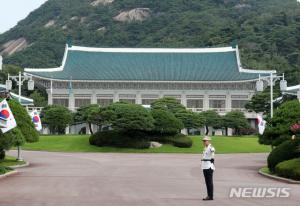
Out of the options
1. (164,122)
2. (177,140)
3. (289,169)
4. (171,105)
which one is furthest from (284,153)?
(171,105)

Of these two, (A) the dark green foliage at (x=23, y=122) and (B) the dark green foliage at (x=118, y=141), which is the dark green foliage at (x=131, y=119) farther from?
(A) the dark green foliage at (x=23, y=122)

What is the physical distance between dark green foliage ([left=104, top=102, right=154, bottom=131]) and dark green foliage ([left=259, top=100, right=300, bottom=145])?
18905mm

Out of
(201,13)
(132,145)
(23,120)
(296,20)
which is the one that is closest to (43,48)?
(201,13)

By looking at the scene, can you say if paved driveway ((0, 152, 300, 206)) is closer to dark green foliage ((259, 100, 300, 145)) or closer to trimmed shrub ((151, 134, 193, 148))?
dark green foliage ((259, 100, 300, 145))

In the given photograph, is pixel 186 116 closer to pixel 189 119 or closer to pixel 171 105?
pixel 189 119

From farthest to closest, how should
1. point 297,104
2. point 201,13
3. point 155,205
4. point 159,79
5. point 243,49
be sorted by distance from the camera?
point 201,13 → point 243,49 → point 159,79 → point 297,104 → point 155,205

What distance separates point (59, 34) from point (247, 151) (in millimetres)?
96086

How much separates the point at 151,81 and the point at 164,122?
26.8m

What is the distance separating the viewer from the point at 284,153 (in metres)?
25.2

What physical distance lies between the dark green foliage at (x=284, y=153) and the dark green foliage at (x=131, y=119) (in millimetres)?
25674

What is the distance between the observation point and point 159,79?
80.5m

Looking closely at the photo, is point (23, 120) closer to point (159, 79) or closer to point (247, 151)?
point (247, 151)

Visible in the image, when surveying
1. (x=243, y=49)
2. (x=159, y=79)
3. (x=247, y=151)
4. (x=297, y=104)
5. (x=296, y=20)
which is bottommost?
(x=247, y=151)

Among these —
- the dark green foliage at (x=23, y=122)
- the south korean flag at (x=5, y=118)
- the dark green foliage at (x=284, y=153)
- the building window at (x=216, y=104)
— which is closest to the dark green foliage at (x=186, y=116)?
the building window at (x=216, y=104)
